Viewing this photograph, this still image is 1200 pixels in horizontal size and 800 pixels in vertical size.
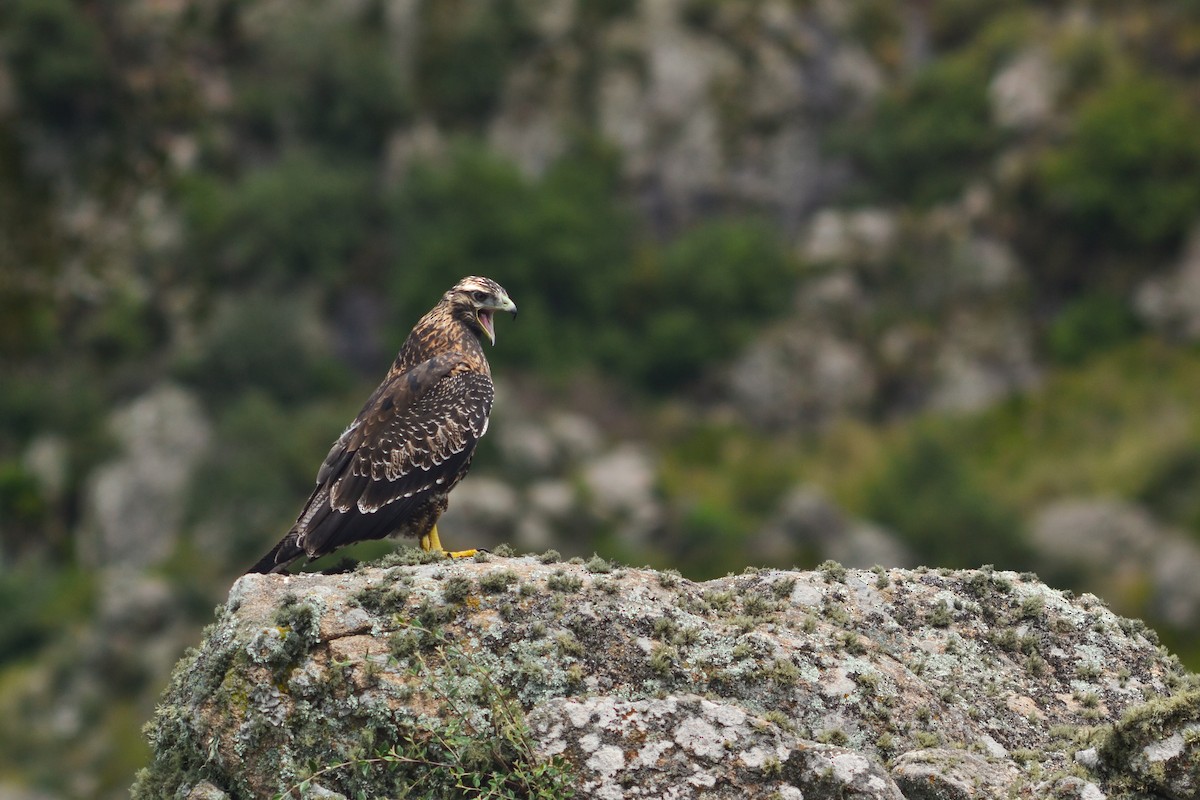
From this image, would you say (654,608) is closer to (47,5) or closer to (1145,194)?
(1145,194)

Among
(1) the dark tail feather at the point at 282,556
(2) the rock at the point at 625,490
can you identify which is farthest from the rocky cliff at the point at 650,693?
(2) the rock at the point at 625,490

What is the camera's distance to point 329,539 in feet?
46.6

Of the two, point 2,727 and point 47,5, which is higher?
point 47,5

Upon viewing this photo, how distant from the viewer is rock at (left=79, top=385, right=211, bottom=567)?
261ft

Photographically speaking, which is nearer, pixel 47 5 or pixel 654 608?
pixel 654 608

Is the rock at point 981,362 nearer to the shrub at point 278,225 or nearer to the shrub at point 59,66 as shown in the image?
the shrub at point 278,225

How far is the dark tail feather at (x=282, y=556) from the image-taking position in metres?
13.8

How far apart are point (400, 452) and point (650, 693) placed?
4383 millimetres

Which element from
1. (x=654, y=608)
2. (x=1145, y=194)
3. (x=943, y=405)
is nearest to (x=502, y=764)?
(x=654, y=608)

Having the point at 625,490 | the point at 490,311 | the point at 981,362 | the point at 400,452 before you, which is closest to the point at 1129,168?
the point at 981,362

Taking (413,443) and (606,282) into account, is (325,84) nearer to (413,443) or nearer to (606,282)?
(606,282)

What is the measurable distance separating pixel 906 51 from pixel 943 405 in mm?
21456

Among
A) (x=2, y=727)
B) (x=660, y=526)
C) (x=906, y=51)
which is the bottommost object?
(x=2, y=727)

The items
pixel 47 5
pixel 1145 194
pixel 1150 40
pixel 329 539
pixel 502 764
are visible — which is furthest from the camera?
pixel 47 5
